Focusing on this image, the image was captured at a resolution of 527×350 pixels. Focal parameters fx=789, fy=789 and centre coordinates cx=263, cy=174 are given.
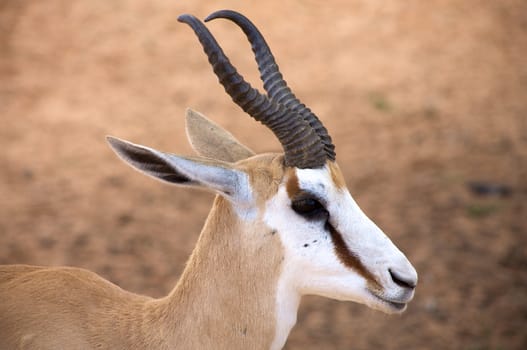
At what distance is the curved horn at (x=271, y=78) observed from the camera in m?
4.07

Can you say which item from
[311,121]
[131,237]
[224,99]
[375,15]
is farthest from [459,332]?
[375,15]

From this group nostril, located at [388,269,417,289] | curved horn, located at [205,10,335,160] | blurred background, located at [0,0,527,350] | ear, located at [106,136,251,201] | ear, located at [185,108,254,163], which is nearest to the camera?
ear, located at [106,136,251,201]

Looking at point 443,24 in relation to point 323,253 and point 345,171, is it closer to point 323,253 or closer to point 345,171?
point 345,171

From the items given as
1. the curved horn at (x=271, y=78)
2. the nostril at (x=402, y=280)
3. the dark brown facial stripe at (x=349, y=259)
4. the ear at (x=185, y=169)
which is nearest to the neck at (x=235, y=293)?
the ear at (x=185, y=169)

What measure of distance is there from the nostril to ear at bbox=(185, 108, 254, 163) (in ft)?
3.84

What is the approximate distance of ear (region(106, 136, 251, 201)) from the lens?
346 centimetres

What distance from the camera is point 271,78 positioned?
13.8 ft

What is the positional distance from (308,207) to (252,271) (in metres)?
0.41

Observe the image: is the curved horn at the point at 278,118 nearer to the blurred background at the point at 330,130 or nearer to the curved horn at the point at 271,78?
the curved horn at the point at 271,78

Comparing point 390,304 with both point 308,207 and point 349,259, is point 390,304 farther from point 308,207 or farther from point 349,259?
point 308,207

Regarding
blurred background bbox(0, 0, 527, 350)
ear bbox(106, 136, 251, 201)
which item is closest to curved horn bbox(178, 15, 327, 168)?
ear bbox(106, 136, 251, 201)

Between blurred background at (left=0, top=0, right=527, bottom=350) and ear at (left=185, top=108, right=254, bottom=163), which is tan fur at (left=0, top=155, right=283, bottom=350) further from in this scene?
blurred background at (left=0, top=0, right=527, bottom=350)

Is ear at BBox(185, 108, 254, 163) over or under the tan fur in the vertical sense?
over

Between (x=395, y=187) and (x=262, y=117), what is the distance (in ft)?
19.5
